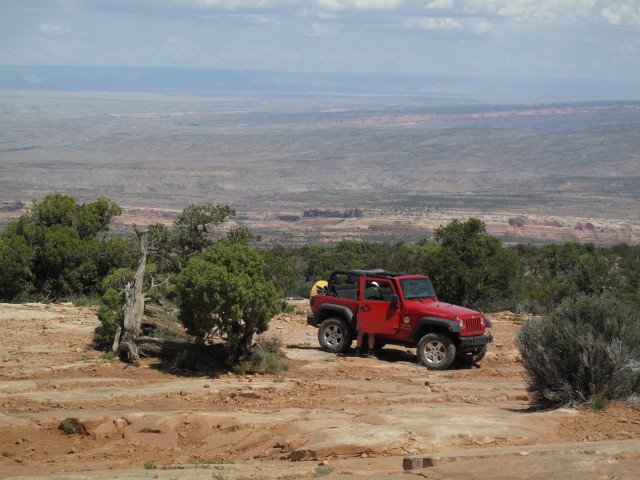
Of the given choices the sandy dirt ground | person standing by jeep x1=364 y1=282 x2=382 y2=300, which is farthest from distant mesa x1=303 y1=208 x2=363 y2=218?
the sandy dirt ground

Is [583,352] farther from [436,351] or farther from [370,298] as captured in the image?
[370,298]

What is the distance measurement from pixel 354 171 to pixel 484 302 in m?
147

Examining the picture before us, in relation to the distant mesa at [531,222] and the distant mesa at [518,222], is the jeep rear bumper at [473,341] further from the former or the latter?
the distant mesa at [518,222]

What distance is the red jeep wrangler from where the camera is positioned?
15.9 meters

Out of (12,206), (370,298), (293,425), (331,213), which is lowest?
(12,206)

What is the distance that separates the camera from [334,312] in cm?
1728

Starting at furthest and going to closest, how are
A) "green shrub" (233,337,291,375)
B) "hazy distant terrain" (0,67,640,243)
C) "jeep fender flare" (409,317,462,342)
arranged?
"hazy distant terrain" (0,67,640,243) < "jeep fender flare" (409,317,462,342) < "green shrub" (233,337,291,375)

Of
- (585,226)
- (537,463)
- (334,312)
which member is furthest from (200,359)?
(585,226)

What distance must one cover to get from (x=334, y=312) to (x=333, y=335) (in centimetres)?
49

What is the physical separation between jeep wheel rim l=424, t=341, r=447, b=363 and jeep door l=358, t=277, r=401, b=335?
29.3 inches

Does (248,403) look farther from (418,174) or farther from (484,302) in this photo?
(418,174)

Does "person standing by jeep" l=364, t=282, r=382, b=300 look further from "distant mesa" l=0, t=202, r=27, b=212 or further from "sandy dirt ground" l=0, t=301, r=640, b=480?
"distant mesa" l=0, t=202, r=27, b=212

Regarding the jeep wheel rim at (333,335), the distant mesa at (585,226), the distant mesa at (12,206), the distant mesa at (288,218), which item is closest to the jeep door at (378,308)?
the jeep wheel rim at (333,335)

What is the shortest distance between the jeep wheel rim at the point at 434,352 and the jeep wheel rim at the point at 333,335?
1.98 metres
